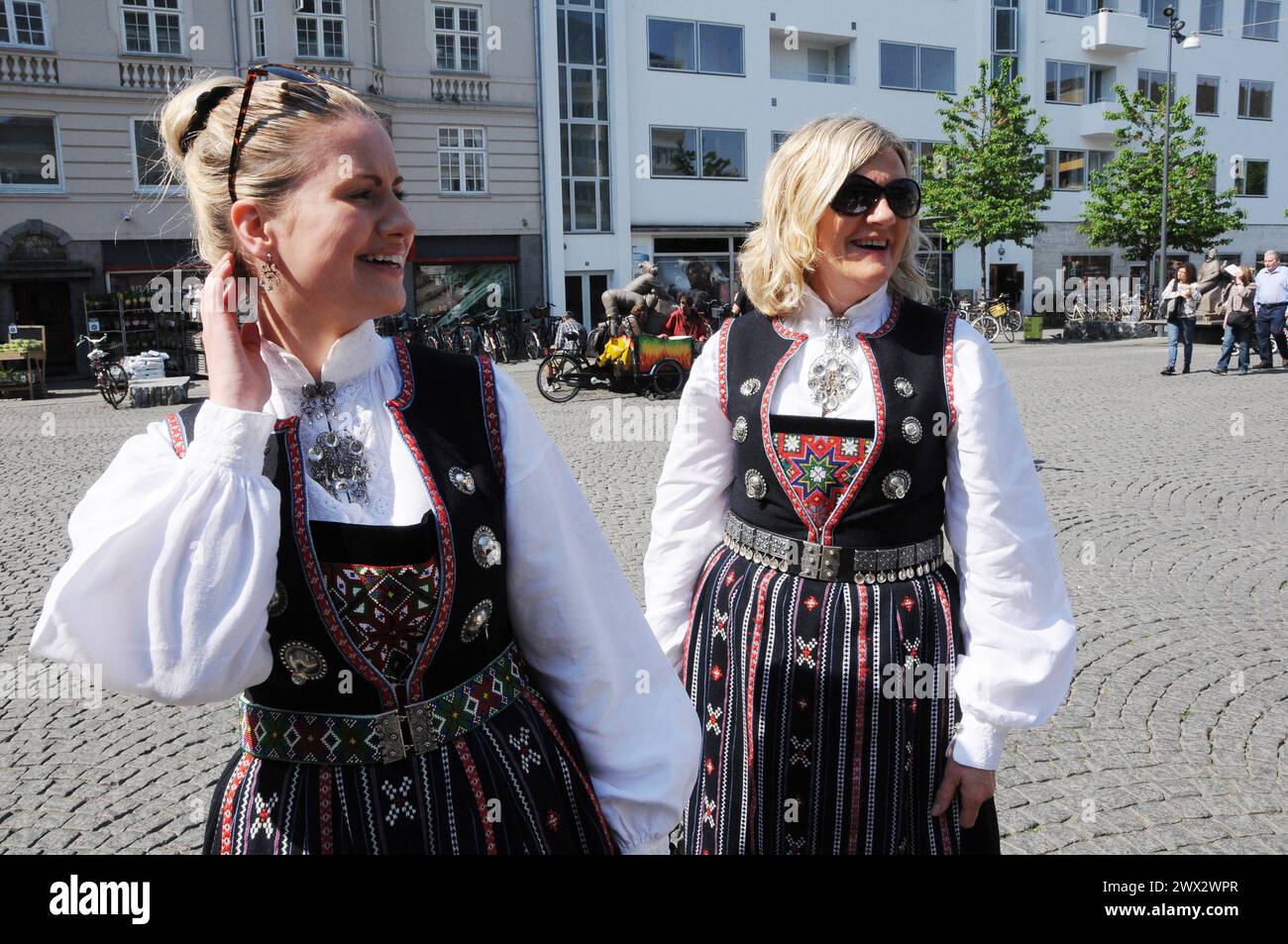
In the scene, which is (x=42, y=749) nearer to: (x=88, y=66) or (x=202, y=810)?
(x=202, y=810)

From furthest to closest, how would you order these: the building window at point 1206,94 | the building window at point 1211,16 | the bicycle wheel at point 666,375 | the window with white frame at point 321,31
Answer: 1. the building window at point 1206,94
2. the building window at point 1211,16
3. the window with white frame at point 321,31
4. the bicycle wheel at point 666,375

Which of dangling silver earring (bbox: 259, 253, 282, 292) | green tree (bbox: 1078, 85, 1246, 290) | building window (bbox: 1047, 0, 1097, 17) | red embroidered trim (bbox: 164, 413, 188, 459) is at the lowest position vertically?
red embroidered trim (bbox: 164, 413, 188, 459)

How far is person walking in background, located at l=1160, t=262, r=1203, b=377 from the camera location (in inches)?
630

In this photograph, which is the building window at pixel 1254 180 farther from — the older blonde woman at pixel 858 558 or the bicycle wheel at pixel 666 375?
the older blonde woman at pixel 858 558

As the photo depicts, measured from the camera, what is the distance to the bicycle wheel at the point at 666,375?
1459 cm

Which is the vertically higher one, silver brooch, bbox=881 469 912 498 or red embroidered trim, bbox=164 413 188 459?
red embroidered trim, bbox=164 413 188 459

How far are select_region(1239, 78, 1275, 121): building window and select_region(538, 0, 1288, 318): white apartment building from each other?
8 cm

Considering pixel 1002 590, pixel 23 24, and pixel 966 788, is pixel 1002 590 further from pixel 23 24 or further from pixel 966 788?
pixel 23 24

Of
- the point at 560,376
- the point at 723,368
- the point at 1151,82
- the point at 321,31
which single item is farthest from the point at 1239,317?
the point at 1151,82

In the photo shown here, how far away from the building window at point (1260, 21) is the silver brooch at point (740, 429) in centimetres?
4574

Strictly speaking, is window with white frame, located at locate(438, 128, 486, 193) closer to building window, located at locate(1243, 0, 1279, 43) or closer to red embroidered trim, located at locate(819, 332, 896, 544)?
red embroidered trim, located at locate(819, 332, 896, 544)

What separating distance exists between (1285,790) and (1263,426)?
29.5 feet

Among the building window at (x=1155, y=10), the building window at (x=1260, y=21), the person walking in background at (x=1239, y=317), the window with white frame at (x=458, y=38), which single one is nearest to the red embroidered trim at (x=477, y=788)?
the person walking in background at (x=1239, y=317)

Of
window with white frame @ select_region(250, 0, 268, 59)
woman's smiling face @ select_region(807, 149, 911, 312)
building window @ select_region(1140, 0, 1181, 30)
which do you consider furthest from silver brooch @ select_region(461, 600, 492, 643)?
building window @ select_region(1140, 0, 1181, 30)
